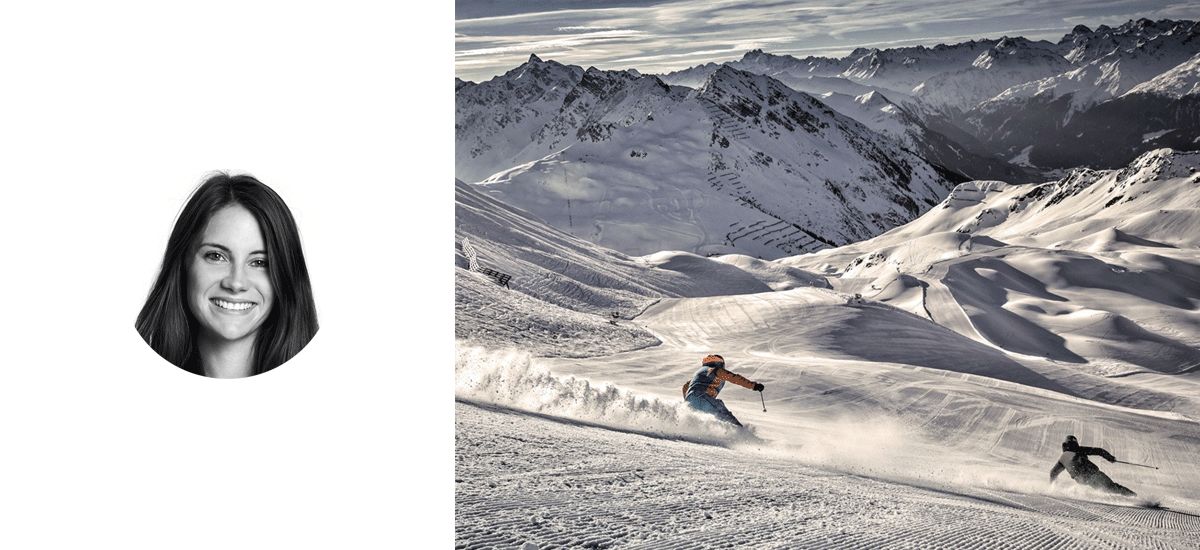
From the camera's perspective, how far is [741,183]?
15.0ft

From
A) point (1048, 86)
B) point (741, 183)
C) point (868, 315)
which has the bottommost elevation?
point (868, 315)

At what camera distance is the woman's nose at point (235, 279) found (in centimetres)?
332

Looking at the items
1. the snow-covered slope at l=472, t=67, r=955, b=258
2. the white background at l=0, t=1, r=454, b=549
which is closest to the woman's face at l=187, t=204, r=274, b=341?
the white background at l=0, t=1, r=454, b=549

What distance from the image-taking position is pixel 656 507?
12.5 feet

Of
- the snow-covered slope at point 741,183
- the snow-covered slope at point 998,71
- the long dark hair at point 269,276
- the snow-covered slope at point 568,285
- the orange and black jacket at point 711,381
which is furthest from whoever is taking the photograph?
the snow-covered slope at point 568,285

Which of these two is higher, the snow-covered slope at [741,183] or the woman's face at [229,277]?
the snow-covered slope at [741,183]

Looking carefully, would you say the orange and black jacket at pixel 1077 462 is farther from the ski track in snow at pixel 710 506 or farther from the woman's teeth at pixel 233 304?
the woman's teeth at pixel 233 304

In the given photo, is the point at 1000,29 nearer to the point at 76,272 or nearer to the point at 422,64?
the point at 422,64

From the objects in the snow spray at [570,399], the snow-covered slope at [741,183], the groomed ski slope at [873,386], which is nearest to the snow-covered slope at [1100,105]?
the groomed ski slope at [873,386]

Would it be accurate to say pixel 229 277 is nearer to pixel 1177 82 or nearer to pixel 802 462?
pixel 802 462

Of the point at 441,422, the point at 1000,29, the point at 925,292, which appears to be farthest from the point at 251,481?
the point at 1000,29

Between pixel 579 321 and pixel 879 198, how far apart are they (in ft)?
4.45

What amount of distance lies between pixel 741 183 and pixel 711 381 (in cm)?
102

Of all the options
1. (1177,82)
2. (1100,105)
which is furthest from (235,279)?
(1177,82)
